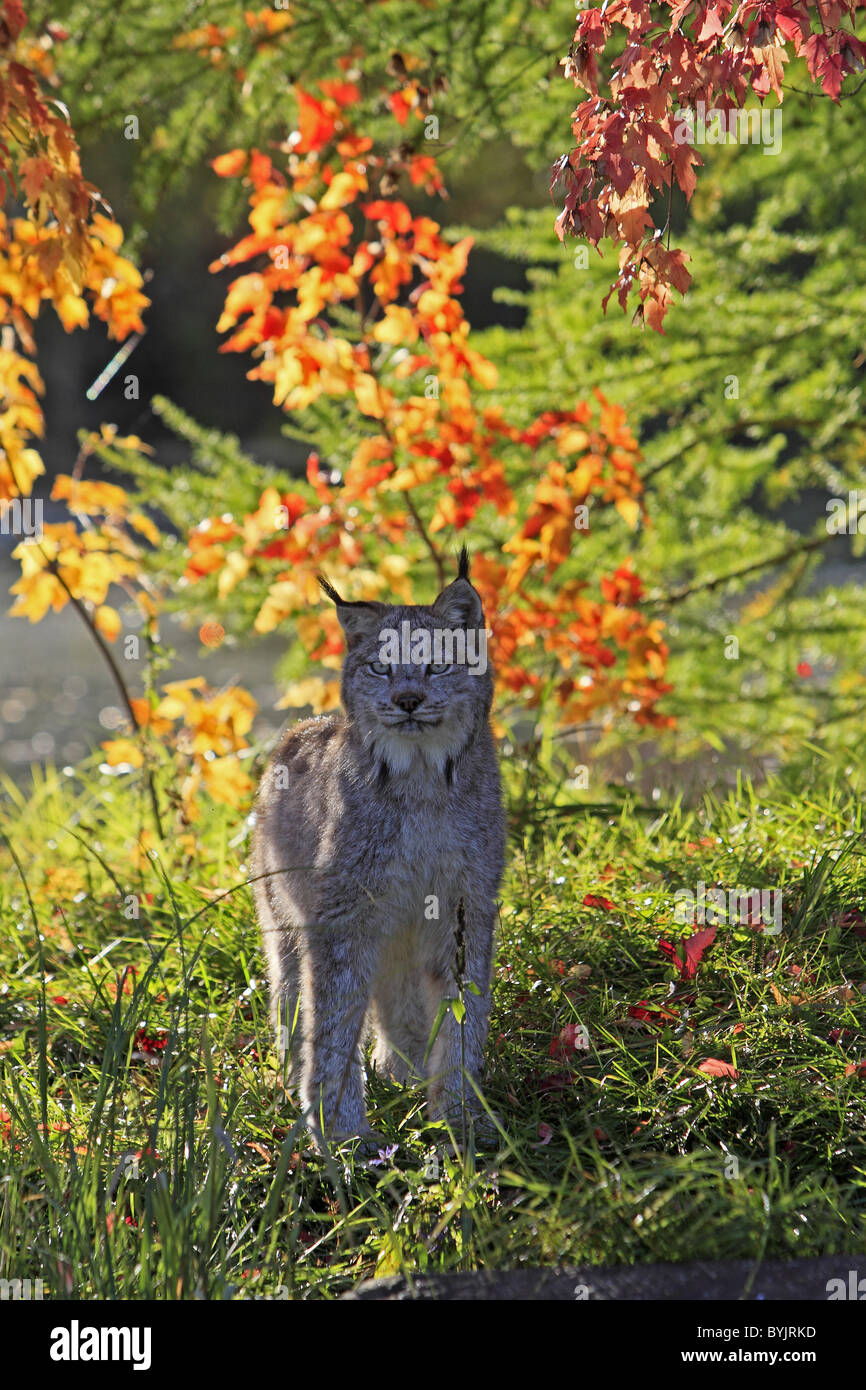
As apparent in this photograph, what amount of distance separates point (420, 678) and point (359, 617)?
0.33m

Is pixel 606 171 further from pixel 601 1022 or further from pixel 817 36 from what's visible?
pixel 601 1022

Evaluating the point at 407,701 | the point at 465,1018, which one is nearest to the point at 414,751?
the point at 407,701

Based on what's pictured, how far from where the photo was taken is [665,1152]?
302cm

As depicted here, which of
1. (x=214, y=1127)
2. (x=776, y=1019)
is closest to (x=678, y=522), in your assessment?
(x=776, y=1019)

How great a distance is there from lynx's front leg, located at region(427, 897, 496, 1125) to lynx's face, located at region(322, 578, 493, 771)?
45cm

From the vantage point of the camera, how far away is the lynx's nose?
3307mm

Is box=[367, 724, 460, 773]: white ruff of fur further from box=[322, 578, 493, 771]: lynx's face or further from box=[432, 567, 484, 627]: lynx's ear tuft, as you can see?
box=[432, 567, 484, 627]: lynx's ear tuft

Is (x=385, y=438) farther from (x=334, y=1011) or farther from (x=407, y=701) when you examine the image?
(x=334, y=1011)

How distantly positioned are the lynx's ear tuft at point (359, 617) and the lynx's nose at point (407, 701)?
1.03 feet

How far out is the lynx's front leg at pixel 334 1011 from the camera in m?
3.30

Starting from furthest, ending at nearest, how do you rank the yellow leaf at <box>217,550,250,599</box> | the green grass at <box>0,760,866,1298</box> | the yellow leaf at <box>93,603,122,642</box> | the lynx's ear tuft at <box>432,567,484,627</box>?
the yellow leaf at <box>93,603,122,642</box> < the yellow leaf at <box>217,550,250,599</box> < the lynx's ear tuft at <box>432,567,484,627</box> < the green grass at <box>0,760,866,1298</box>

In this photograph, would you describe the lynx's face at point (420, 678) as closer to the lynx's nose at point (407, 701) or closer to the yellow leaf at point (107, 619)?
the lynx's nose at point (407, 701)

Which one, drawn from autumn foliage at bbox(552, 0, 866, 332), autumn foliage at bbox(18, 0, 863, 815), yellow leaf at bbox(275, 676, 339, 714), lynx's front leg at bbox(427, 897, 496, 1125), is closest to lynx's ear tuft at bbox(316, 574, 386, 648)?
lynx's front leg at bbox(427, 897, 496, 1125)

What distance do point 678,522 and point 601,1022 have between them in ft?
13.3
